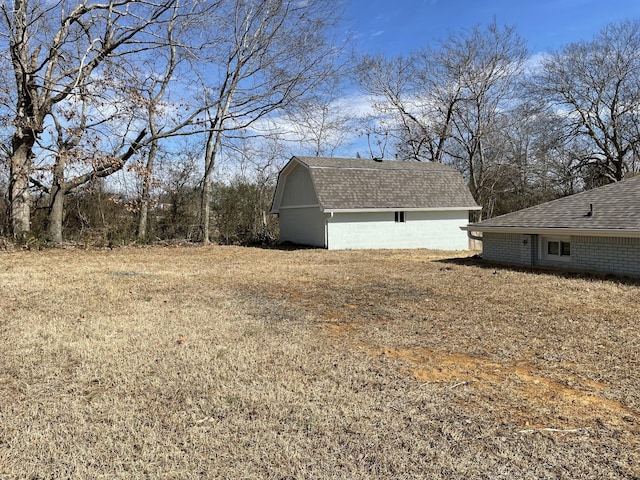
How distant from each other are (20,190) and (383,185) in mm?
14655

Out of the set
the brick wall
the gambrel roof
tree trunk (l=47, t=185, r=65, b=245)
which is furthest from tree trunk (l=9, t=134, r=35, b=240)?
the brick wall

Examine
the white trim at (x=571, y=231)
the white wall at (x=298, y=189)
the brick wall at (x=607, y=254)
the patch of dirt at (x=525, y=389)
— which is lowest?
the patch of dirt at (x=525, y=389)

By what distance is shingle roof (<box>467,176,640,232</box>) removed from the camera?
424 inches

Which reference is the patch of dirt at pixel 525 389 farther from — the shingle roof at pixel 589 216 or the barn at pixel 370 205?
the barn at pixel 370 205

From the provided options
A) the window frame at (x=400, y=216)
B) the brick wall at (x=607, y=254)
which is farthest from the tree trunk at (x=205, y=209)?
the brick wall at (x=607, y=254)

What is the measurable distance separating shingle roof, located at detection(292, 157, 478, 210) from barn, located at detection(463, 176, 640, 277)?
6.71 metres

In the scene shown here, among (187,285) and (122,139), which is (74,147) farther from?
(187,285)

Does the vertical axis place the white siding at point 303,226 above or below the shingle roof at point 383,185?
below

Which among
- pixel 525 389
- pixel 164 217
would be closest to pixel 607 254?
pixel 525 389

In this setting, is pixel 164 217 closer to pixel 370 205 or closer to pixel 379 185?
pixel 370 205

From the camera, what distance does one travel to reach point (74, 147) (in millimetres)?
14211

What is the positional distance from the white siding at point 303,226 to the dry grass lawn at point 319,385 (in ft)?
39.2

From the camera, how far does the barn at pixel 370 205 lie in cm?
2005

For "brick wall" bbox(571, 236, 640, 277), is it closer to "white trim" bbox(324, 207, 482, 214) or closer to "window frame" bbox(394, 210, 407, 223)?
"white trim" bbox(324, 207, 482, 214)
